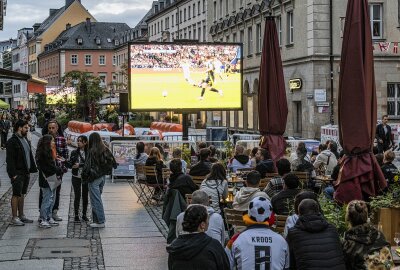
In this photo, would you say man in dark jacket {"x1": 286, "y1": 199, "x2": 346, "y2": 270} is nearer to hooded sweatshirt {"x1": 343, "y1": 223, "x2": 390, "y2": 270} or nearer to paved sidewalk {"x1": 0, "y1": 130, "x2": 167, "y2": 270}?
hooded sweatshirt {"x1": 343, "y1": 223, "x2": 390, "y2": 270}

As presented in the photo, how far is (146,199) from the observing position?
63.5ft

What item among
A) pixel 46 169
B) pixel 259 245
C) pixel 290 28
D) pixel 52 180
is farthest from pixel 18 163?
pixel 290 28

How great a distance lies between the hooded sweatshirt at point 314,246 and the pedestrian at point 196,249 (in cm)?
72

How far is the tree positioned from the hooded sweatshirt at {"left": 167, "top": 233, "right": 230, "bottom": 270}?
147 ft

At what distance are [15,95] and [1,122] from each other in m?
126

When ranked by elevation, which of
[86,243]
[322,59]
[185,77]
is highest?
[322,59]

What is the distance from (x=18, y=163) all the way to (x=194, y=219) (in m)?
8.54

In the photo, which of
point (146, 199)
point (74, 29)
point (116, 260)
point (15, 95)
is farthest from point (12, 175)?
point (15, 95)

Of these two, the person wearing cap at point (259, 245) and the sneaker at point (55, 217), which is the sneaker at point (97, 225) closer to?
the sneaker at point (55, 217)

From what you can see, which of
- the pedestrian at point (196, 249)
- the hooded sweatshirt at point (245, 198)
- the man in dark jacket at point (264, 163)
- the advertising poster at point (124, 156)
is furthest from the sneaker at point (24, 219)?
the advertising poster at point (124, 156)

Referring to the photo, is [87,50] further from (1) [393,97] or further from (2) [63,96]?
(1) [393,97]

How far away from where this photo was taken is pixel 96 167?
14.2m

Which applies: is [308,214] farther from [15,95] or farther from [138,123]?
[15,95]

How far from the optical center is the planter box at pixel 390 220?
31.0 feet
